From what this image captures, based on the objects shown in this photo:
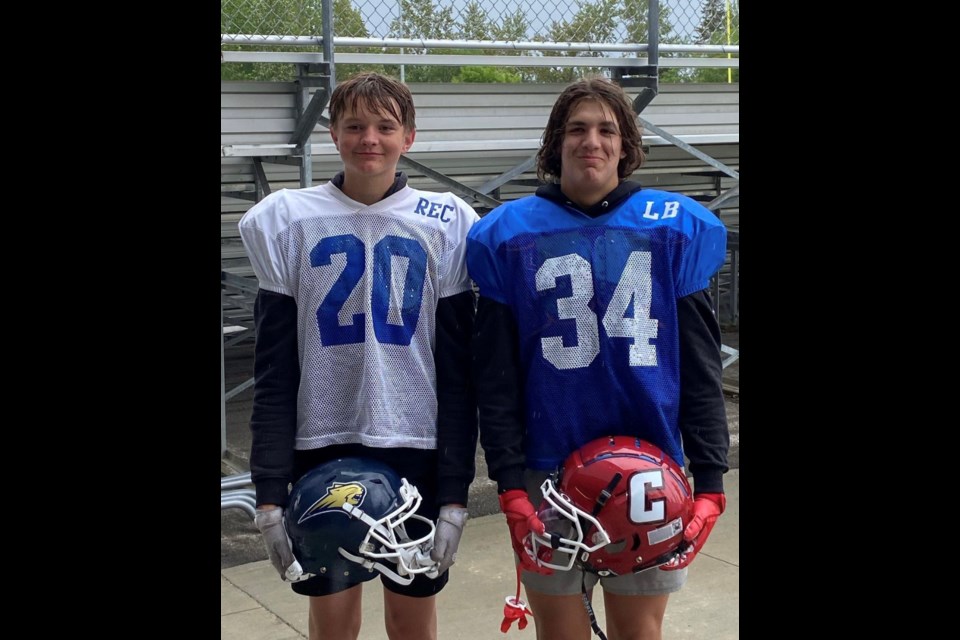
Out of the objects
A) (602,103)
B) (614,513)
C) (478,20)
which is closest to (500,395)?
(614,513)

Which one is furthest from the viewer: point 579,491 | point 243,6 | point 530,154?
point 530,154

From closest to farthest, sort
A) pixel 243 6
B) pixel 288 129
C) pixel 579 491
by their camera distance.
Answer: pixel 579 491 < pixel 243 6 < pixel 288 129

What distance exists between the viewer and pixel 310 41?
17.4 feet

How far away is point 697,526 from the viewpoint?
257cm

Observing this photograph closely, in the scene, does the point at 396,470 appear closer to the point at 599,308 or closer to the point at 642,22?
the point at 599,308

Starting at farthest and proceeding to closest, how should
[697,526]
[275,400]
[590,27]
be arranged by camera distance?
1. [590,27]
2. [275,400]
3. [697,526]

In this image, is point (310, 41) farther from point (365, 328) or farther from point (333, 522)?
point (333, 522)

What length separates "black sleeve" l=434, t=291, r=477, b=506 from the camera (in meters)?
2.66

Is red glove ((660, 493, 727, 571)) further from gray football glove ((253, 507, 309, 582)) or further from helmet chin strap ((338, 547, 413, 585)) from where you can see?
gray football glove ((253, 507, 309, 582))

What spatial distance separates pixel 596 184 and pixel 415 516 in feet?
3.06

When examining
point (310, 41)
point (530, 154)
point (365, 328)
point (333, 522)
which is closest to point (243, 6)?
point (310, 41)

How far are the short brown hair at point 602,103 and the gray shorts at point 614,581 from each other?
2.62 feet

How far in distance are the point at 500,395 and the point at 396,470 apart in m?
0.34

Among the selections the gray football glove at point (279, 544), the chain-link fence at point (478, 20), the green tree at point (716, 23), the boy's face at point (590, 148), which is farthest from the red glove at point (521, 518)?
the green tree at point (716, 23)
